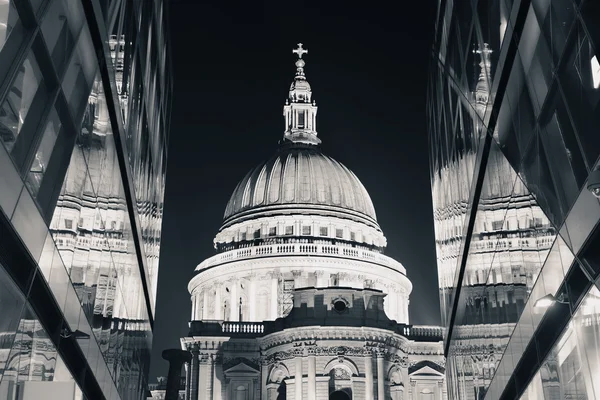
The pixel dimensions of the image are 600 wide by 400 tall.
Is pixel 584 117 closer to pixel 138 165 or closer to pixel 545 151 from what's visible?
pixel 545 151

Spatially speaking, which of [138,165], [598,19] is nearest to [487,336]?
[138,165]

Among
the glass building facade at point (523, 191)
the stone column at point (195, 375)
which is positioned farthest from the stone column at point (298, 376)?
the glass building facade at point (523, 191)

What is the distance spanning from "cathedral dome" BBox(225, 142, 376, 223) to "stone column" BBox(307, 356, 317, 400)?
2746 centimetres

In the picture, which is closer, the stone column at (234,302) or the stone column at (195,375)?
the stone column at (195,375)

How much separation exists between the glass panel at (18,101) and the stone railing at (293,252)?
71.0 m

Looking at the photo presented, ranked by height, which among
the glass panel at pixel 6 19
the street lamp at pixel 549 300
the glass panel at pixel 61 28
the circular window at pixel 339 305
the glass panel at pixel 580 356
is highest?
the circular window at pixel 339 305

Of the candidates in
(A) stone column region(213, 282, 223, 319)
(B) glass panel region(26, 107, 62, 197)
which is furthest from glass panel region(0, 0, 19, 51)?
(A) stone column region(213, 282, 223, 319)

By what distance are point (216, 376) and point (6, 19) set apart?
60.5m

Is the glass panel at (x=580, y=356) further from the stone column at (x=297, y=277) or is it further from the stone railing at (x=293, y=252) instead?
the stone railing at (x=293, y=252)

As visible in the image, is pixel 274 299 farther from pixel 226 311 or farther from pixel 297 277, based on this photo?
pixel 226 311

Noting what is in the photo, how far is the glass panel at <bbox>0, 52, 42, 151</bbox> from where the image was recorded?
44.3ft

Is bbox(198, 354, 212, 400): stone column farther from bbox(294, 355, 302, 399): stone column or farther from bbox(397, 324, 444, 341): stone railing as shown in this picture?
bbox(397, 324, 444, 341): stone railing

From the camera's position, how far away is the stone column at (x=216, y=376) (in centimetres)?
7019

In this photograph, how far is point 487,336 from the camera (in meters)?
27.4
